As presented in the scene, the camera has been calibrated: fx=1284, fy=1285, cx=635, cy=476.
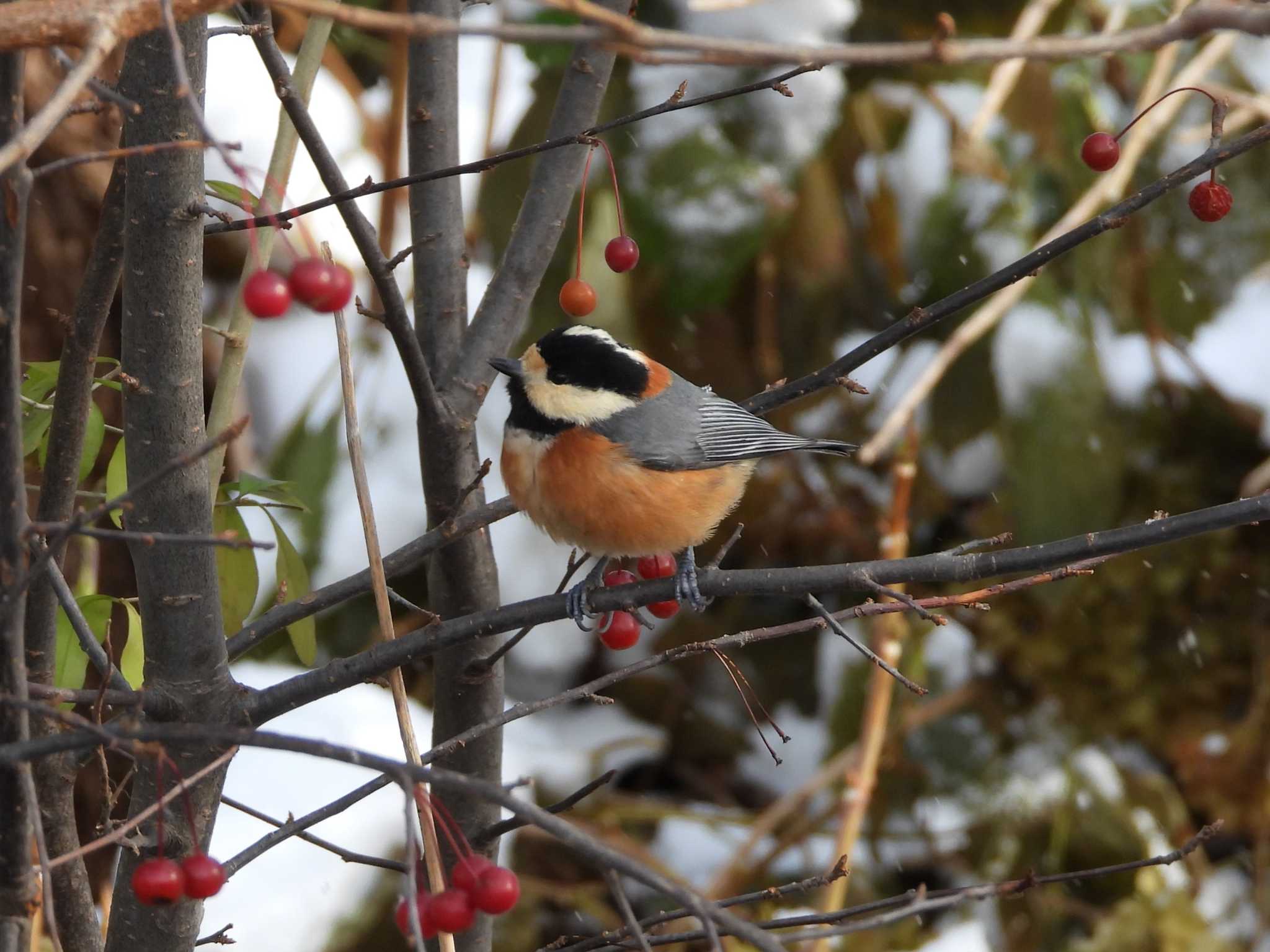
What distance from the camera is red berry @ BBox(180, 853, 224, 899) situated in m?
0.95

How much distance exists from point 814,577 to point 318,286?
470mm

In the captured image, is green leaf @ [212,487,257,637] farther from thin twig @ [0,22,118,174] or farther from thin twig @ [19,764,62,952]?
thin twig @ [0,22,118,174]

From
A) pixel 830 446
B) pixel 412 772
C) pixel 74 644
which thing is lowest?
pixel 412 772

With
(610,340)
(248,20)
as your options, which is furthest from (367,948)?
(248,20)

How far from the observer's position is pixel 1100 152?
1.36m

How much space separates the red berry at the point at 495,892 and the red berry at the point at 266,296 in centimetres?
44

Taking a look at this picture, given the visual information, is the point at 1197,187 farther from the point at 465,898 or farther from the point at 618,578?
the point at 465,898

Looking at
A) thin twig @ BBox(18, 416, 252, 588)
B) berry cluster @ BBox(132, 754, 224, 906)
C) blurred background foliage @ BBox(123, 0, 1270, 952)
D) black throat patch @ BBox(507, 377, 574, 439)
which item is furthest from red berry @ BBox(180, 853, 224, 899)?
blurred background foliage @ BBox(123, 0, 1270, 952)

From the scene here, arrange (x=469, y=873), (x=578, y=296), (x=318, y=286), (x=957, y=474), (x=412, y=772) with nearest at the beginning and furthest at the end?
(x=412, y=772) < (x=318, y=286) < (x=469, y=873) < (x=578, y=296) < (x=957, y=474)

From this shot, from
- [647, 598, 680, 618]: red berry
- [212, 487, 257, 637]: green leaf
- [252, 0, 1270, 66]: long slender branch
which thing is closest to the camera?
[252, 0, 1270, 66]: long slender branch

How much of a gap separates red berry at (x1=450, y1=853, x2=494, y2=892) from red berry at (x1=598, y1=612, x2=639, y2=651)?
60 centimetres

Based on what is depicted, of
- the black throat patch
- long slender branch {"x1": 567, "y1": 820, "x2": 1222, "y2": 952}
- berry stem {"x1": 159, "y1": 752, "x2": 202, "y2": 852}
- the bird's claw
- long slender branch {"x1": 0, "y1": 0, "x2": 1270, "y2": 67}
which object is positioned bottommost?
long slender branch {"x1": 567, "y1": 820, "x2": 1222, "y2": 952}

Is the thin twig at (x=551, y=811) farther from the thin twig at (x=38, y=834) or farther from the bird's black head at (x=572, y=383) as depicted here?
the bird's black head at (x=572, y=383)

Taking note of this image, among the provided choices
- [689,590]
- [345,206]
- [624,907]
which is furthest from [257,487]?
[624,907]
